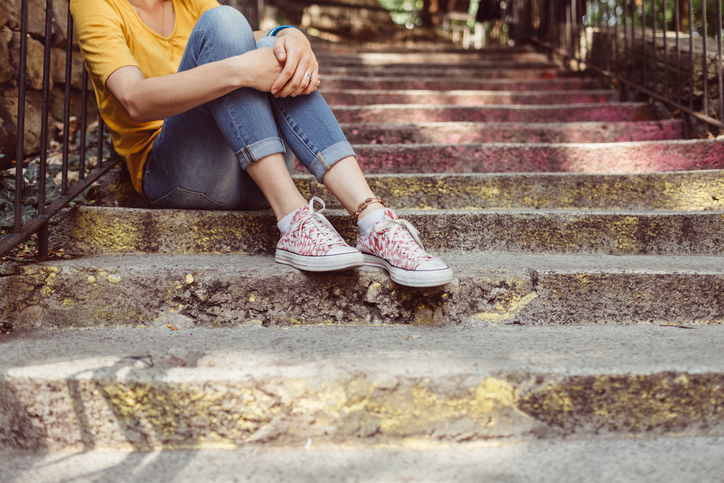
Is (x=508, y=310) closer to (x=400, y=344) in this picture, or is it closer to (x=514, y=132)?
(x=400, y=344)

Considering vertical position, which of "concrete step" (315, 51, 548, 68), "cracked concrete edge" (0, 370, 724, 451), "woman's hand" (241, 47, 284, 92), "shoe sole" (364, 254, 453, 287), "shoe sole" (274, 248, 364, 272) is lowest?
"cracked concrete edge" (0, 370, 724, 451)

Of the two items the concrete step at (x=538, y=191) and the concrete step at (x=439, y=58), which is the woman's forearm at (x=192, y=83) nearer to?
the concrete step at (x=538, y=191)

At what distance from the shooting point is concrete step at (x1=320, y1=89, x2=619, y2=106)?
2975 millimetres

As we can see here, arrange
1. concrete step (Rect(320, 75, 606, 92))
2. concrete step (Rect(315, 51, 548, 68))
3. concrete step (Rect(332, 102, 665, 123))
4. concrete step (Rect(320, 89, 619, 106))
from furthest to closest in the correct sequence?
concrete step (Rect(315, 51, 548, 68)), concrete step (Rect(320, 75, 606, 92)), concrete step (Rect(320, 89, 619, 106)), concrete step (Rect(332, 102, 665, 123))

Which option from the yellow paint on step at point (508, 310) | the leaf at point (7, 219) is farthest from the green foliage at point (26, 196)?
the yellow paint on step at point (508, 310)

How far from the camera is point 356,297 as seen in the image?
3.92 ft

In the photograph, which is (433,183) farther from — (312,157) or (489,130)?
(489,130)

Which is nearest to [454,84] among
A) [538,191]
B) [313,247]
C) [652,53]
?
[652,53]

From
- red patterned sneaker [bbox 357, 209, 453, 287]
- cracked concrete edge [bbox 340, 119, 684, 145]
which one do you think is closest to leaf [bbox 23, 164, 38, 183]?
red patterned sneaker [bbox 357, 209, 453, 287]

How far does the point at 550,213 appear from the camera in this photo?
145 cm

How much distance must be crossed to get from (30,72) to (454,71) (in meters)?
3.04

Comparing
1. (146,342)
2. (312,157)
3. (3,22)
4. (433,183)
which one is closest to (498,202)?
(433,183)

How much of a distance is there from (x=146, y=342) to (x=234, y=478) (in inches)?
16.2

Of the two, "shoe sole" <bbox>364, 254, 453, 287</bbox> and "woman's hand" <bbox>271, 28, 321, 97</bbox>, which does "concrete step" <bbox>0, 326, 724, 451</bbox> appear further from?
"woman's hand" <bbox>271, 28, 321, 97</bbox>
